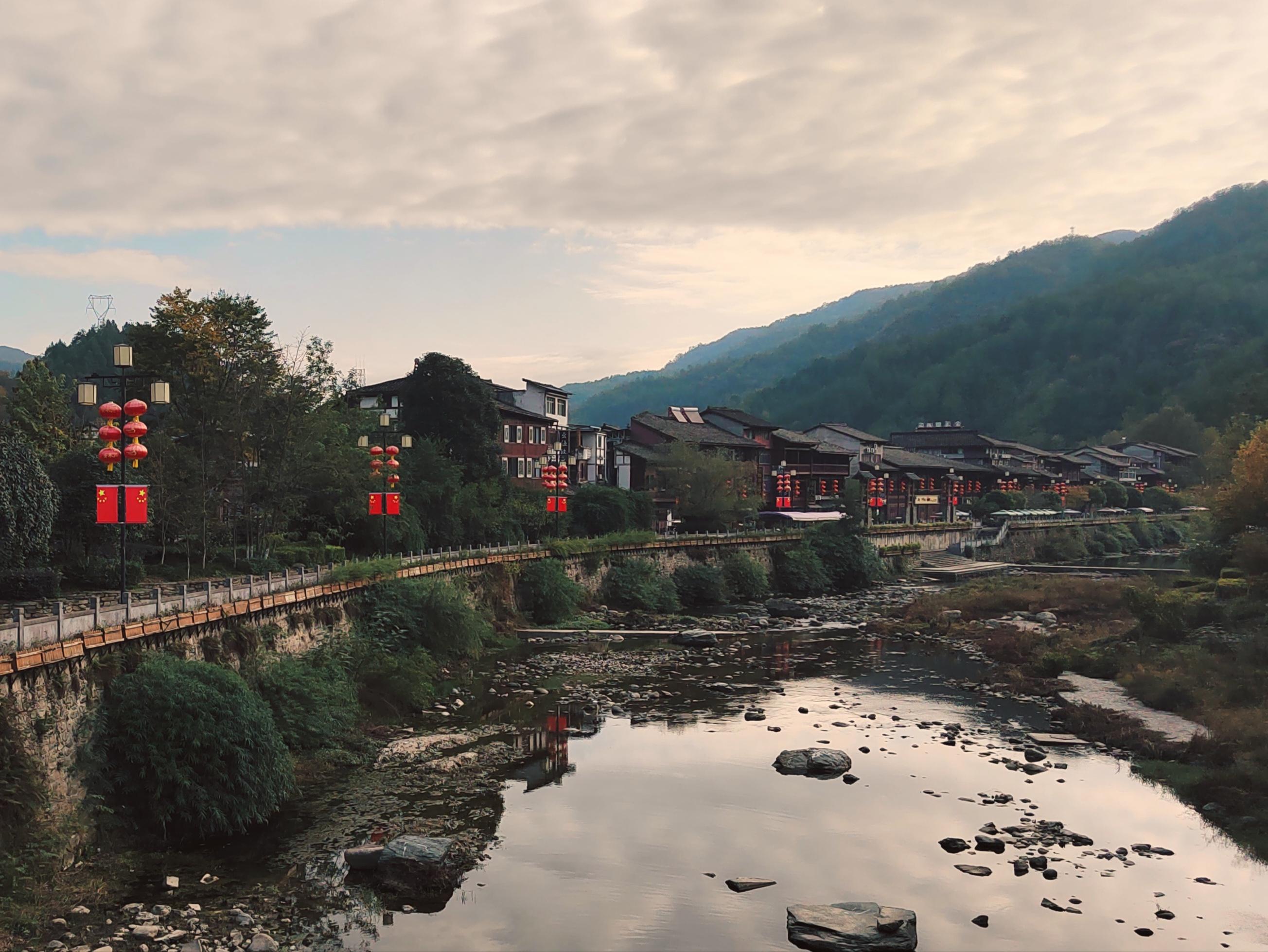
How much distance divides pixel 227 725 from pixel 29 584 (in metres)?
11.1

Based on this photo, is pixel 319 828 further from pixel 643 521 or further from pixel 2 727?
pixel 643 521

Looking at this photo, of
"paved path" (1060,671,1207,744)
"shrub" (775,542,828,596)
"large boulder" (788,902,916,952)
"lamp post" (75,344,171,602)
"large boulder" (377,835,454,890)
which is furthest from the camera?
"shrub" (775,542,828,596)

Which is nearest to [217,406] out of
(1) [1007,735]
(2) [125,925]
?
(2) [125,925]

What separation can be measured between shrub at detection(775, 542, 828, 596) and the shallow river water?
4120 centimetres

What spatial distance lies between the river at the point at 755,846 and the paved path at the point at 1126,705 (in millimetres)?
3249

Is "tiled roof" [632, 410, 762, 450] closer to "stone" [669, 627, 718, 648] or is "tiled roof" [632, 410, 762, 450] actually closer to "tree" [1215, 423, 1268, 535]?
"stone" [669, 627, 718, 648]

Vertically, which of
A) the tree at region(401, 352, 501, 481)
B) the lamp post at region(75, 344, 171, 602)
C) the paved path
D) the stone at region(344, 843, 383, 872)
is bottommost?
the paved path

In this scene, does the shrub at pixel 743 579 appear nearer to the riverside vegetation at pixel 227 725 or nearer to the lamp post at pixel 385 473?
the lamp post at pixel 385 473

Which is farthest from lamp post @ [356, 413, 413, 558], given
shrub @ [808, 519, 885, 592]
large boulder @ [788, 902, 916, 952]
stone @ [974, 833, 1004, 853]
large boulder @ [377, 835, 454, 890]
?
shrub @ [808, 519, 885, 592]

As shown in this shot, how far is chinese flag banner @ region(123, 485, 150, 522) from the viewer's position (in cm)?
2342

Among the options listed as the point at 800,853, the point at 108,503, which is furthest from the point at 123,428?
the point at 800,853

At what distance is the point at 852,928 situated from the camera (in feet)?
56.7

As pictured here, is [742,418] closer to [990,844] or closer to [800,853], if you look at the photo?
[990,844]

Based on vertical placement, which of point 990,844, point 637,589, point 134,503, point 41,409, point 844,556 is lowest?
point 990,844
